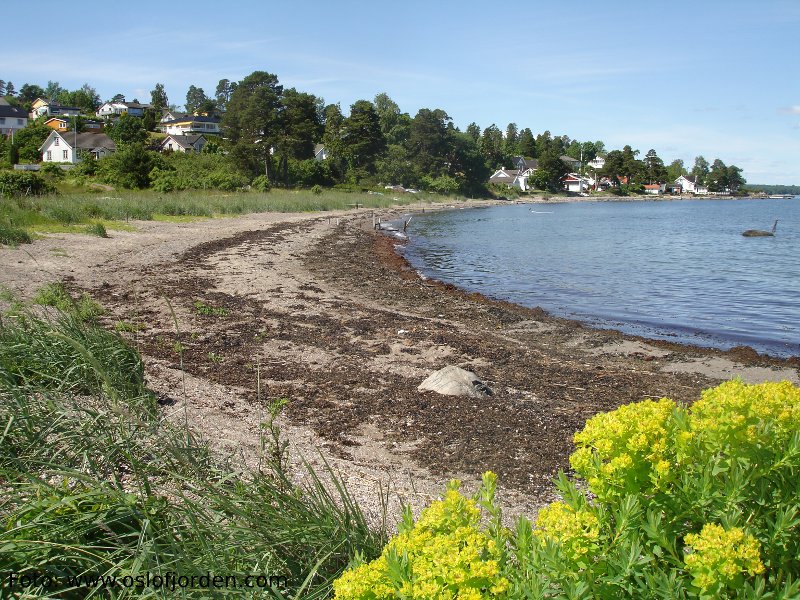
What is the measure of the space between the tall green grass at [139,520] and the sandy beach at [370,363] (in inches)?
18.2

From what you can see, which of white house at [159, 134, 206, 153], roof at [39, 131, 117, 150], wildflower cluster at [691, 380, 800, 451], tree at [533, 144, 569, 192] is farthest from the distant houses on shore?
wildflower cluster at [691, 380, 800, 451]

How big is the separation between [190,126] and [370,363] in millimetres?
126988

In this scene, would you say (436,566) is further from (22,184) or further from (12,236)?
(22,184)

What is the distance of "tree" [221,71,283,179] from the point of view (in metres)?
69.0

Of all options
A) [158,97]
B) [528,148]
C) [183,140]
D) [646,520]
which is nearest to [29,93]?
[158,97]

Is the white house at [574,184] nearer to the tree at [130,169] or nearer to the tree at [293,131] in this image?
the tree at [293,131]

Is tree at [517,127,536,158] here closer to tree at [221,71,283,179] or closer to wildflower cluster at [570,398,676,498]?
tree at [221,71,283,179]

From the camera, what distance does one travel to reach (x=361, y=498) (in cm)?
535

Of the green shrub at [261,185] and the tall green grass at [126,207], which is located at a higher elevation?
the green shrub at [261,185]

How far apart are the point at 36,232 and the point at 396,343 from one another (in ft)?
51.6

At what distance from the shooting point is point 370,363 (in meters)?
Answer: 10.2

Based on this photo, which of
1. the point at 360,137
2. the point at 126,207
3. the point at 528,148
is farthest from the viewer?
the point at 528,148

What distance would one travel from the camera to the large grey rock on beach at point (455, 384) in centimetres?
853

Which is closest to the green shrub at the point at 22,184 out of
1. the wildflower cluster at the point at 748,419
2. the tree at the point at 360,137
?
the wildflower cluster at the point at 748,419
